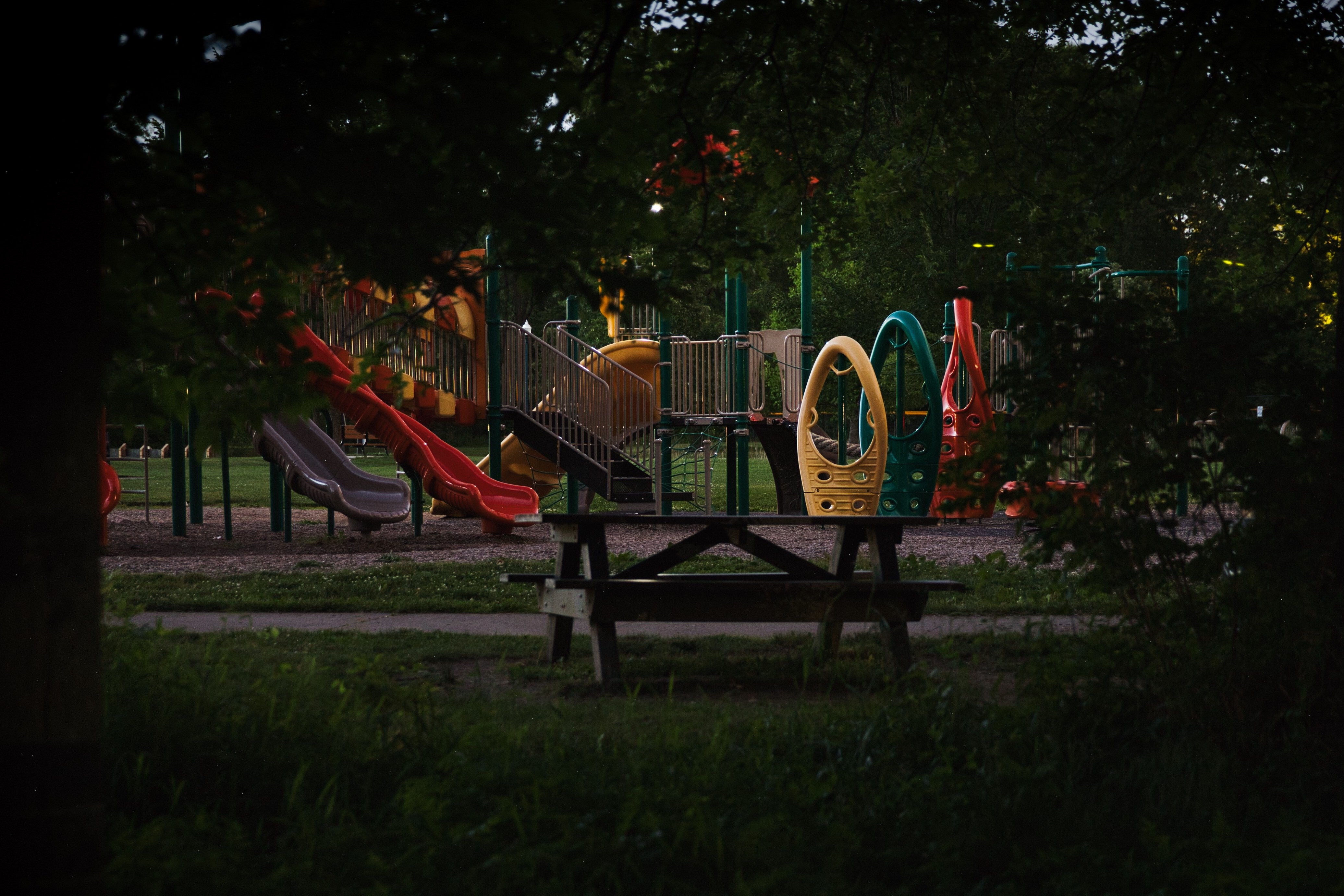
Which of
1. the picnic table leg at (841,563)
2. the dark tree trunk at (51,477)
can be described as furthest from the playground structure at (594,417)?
the dark tree trunk at (51,477)

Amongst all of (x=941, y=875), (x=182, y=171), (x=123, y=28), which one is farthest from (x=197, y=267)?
(x=941, y=875)

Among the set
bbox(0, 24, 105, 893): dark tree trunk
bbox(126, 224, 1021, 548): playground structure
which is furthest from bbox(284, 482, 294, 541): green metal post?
bbox(0, 24, 105, 893): dark tree trunk

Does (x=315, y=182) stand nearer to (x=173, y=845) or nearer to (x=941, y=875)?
(x=173, y=845)

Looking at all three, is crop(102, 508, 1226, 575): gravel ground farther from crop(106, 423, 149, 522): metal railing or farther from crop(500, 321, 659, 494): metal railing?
crop(500, 321, 659, 494): metal railing

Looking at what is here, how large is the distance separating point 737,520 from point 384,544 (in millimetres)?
8075

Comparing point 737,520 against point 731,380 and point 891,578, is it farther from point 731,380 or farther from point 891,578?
point 731,380

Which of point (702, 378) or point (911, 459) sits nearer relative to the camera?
point (911, 459)

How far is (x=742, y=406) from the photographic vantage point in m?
17.0

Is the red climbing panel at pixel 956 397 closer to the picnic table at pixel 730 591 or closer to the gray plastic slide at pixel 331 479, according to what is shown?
the picnic table at pixel 730 591

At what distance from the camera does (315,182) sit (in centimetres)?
264

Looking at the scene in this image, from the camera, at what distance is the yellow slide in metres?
18.8

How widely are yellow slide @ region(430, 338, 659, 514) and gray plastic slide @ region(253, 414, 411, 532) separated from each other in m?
2.66

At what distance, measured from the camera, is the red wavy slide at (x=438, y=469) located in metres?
14.2

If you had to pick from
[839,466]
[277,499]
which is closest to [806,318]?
[839,466]
